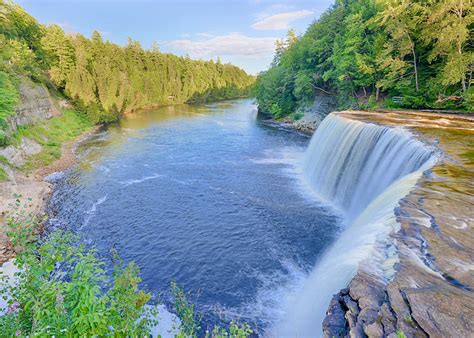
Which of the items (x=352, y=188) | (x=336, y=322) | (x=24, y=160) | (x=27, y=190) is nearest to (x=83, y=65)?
(x=24, y=160)

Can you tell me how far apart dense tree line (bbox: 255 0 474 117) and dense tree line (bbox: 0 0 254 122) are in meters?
28.1

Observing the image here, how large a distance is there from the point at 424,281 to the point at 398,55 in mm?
22232

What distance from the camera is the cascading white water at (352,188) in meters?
6.42

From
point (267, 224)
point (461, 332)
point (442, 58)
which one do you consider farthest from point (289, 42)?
point (461, 332)

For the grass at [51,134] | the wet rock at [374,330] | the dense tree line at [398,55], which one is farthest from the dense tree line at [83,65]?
the dense tree line at [398,55]

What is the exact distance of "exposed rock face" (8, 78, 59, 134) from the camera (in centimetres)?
2330

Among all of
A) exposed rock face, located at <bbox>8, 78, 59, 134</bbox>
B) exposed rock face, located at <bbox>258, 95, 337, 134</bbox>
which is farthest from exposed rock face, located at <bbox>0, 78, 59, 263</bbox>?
exposed rock face, located at <bbox>258, 95, 337, 134</bbox>

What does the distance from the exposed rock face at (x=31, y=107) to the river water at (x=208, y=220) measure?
5117 millimetres

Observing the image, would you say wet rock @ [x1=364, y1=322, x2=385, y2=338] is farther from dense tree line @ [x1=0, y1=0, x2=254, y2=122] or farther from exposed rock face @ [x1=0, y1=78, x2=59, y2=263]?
dense tree line @ [x1=0, y1=0, x2=254, y2=122]

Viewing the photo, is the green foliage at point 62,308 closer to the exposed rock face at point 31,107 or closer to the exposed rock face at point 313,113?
the exposed rock face at point 31,107

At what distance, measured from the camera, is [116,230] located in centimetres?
1232

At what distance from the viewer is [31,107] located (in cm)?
2634

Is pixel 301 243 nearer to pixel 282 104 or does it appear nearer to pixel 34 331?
pixel 34 331

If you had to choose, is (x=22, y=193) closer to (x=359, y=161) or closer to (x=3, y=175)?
(x=3, y=175)
